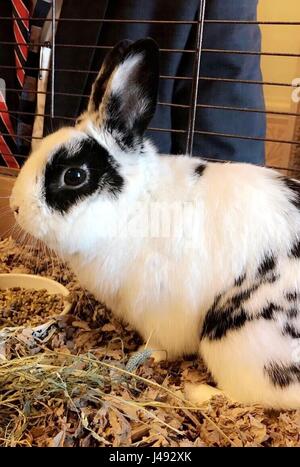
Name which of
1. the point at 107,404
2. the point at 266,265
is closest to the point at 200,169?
the point at 266,265

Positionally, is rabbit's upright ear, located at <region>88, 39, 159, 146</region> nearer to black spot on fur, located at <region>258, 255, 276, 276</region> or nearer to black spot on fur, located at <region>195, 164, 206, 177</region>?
black spot on fur, located at <region>195, 164, 206, 177</region>

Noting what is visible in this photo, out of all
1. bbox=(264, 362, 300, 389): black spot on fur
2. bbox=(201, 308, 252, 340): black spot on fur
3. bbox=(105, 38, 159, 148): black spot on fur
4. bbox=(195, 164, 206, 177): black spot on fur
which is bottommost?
bbox=(264, 362, 300, 389): black spot on fur

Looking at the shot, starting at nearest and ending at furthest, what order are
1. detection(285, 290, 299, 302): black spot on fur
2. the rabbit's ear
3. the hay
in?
1. the hay
2. detection(285, 290, 299, 302): black spot on fur
3. the rabbit's ear

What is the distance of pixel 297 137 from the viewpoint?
2771 mm

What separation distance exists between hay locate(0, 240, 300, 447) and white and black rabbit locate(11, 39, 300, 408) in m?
0.07

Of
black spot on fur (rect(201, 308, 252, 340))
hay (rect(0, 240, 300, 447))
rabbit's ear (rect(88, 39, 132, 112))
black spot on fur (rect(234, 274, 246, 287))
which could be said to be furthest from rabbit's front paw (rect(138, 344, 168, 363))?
rabbit's ear (rect(88, 39, 132, 112))

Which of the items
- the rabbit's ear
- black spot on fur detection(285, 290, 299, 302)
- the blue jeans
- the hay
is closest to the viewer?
the hay

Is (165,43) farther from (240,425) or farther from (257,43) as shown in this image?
(240,425)

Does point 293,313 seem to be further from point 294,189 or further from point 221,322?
point 294,189

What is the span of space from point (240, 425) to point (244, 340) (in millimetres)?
156

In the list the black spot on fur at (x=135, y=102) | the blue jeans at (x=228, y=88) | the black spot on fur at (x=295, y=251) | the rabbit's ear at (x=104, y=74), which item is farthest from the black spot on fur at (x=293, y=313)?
the blue jeans at (x=228, y=88)

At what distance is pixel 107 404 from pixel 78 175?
0.44 m

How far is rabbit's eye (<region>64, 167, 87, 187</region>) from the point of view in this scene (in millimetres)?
1063
